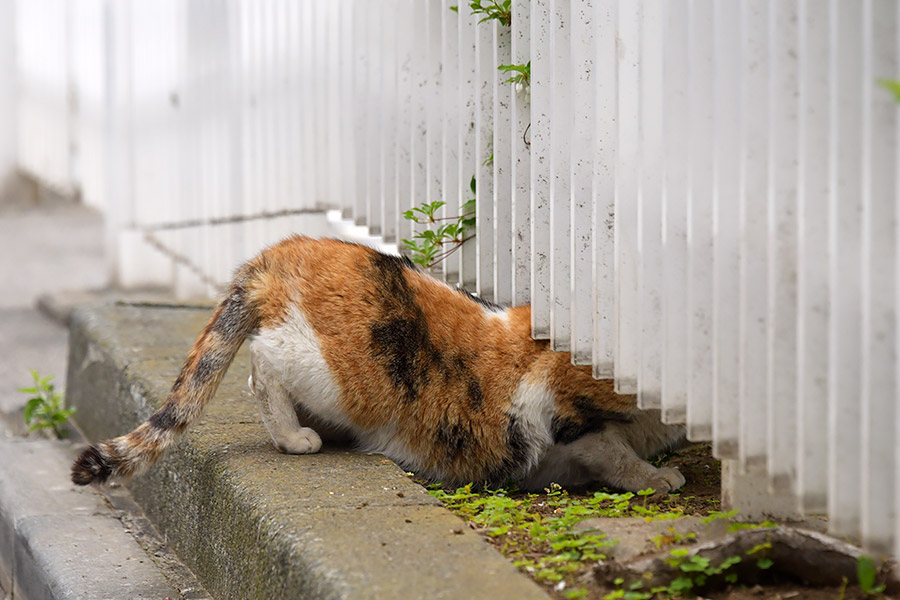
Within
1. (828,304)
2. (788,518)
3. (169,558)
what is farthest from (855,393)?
(169,558)

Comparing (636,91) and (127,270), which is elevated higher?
(636,91)

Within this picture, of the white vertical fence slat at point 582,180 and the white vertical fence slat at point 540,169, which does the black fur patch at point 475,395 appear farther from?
the white vertical fence slat at point 582,180

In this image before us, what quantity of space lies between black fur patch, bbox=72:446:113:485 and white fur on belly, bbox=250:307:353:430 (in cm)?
53

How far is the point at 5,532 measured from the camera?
4.08 m

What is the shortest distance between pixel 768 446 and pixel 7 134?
10061 millimetres

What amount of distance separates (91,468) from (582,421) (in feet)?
4.61

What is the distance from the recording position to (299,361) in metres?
3.29

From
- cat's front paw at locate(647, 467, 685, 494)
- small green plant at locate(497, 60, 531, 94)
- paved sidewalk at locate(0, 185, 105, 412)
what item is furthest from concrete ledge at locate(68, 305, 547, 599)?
paved sidewalk at locate(0, 185, 105, 412)

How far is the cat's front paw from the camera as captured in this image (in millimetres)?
3285

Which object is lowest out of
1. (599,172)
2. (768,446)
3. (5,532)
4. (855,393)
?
(5,532)

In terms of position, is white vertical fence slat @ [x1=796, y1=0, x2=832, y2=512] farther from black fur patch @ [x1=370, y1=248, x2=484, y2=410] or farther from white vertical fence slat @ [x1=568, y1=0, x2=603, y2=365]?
black fur patch @ [x1=370, y1=248, x2=484, y2=410]

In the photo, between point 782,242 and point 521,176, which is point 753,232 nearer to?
point 782,242

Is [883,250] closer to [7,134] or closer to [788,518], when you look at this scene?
[788,518]

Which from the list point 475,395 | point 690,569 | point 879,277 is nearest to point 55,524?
point 475,395
